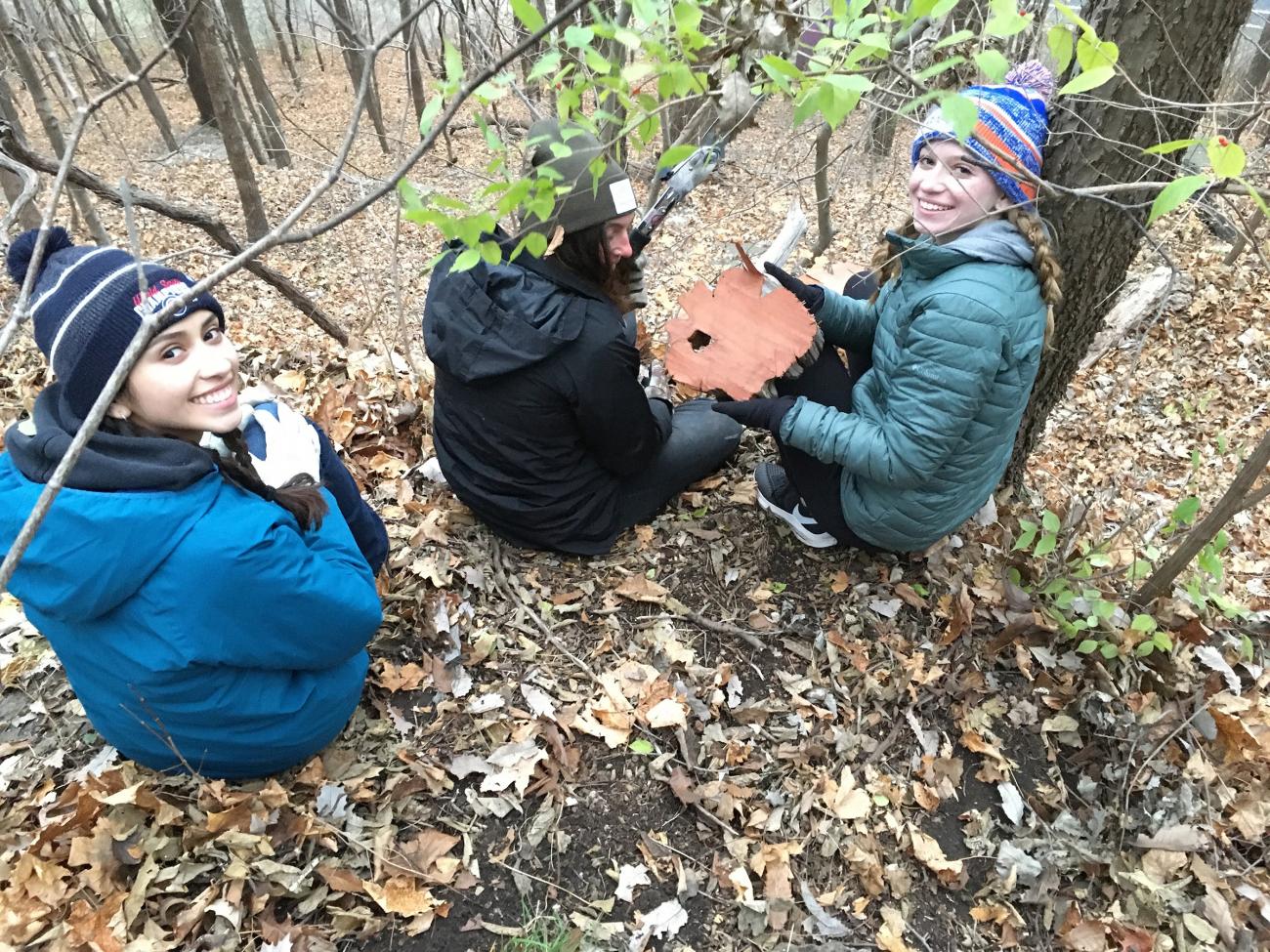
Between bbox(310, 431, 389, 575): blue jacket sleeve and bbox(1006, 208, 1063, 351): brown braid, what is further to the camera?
bbox(310, 431, 389, 575): blue jacket sleeve

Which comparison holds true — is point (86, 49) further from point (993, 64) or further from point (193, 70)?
point (993, 64)

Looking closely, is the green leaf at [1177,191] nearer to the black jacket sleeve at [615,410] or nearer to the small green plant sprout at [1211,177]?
the small green plant sprout at [1211,177]

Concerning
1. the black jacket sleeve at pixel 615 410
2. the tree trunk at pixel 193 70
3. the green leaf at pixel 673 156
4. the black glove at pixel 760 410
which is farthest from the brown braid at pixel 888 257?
the tree trunk at pixel 193 70

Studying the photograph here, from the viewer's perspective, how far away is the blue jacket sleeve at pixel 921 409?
228cm

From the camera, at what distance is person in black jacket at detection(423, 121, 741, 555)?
2578 mm

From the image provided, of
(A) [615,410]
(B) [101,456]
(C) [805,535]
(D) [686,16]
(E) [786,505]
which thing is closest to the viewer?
(D) [686,16]

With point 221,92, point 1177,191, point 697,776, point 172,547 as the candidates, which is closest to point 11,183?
point 221,92

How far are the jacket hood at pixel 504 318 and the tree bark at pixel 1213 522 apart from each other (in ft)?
7.52

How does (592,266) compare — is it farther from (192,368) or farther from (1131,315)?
(1131,315)

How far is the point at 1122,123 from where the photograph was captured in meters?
2.44

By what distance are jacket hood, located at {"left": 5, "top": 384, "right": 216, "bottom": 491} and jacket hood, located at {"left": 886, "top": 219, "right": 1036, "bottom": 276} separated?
2238 millimetres

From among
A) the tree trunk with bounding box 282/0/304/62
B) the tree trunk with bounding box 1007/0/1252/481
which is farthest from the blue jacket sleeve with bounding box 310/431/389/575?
the tree trunk with bounding box 282/0/304/62

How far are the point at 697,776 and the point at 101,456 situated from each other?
79.4 inches

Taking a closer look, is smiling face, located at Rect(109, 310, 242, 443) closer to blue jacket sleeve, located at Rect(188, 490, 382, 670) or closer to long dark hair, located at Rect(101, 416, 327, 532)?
long dark hair, located at Rect(101, 416, 327, 532)
